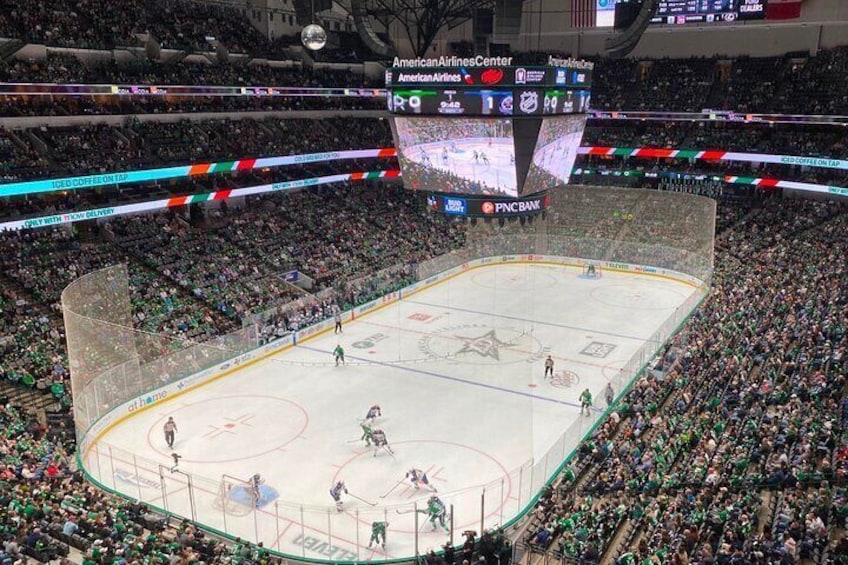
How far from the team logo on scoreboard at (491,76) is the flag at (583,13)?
78.1 feet

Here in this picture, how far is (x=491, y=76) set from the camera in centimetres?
2197

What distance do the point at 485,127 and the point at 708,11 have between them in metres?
21.1

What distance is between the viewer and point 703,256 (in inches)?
1359

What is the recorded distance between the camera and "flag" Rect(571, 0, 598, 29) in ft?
141

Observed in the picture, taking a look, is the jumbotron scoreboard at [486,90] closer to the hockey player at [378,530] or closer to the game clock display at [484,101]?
the game clock display at [484,101]

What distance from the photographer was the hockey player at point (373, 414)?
19.8 metres

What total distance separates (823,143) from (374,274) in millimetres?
24068

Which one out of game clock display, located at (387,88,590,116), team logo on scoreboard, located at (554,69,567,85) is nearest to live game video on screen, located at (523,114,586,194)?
game clock display, located at (387,88,590,116)

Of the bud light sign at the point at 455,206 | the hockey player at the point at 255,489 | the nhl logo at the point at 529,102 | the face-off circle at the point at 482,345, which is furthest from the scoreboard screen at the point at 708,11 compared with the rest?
the hockey player at the point at 255,489

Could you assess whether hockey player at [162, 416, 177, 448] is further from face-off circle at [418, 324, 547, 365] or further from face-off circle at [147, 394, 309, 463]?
face-off circle at [418, 324, 547, 365]

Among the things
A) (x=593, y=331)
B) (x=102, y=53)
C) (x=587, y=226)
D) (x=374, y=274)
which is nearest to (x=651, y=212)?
(x=587, y=226)

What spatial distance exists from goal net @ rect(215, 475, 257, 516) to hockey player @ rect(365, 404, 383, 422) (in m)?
4.78

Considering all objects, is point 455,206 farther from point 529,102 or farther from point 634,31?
point 634,31

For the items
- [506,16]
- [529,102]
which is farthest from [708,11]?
[529,102]
